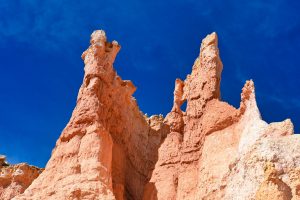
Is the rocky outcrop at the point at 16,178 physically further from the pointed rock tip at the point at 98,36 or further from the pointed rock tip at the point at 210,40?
the pointed rock tip at the point at 210,40

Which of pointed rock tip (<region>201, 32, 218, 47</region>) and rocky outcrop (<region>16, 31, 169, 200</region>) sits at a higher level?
pointed rock tip (<region>201, 32, 218, 47</region>)

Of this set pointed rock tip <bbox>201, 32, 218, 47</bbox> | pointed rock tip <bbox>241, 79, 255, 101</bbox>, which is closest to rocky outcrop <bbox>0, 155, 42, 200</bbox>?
pointed rock tip <bbox>201, 32, 218, 47</bbox>

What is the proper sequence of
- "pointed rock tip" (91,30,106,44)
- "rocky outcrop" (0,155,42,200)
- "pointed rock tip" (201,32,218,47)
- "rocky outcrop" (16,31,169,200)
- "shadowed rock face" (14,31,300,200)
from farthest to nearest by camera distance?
1. "rocky outcrop" (0,155,42,200)
2. "pointed rock tip" (91,30,106,44)
3. "pointed rock tip" (201,32,218,47)
4. "rocky outcrop" (16,31,169,200)
5. "shadowed rock face" (14,31,300,200)

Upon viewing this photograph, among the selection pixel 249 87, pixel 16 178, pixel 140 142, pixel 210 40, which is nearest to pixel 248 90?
pixel 249 87

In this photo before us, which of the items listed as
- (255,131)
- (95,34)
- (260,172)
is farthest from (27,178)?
(260,172)

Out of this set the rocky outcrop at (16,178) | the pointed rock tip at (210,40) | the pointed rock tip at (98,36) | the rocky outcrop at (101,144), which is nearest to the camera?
the rocky outcrop at (101,144)

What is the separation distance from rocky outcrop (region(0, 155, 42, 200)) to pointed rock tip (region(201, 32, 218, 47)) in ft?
41.7

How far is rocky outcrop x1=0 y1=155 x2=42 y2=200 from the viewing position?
88.1 ft

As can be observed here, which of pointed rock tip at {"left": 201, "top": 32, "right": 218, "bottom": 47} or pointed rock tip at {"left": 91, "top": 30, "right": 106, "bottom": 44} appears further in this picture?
pointed rock tip at {"left": 91, "top": 30, "right": 106, "bottom": 44}

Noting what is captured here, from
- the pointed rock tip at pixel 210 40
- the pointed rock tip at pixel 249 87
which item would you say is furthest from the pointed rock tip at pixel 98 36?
the pointed rock tip at pixel 249 87

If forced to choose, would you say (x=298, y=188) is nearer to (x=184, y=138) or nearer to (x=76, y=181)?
(x=76, y=181)

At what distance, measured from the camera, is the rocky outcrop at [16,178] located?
26866 mm

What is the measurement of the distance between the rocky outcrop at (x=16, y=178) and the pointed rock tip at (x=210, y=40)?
1271 cm

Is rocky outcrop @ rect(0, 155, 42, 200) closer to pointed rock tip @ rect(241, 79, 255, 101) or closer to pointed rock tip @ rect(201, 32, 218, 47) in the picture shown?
pointed rock tip @ rect(201, 32, 218, 47)
